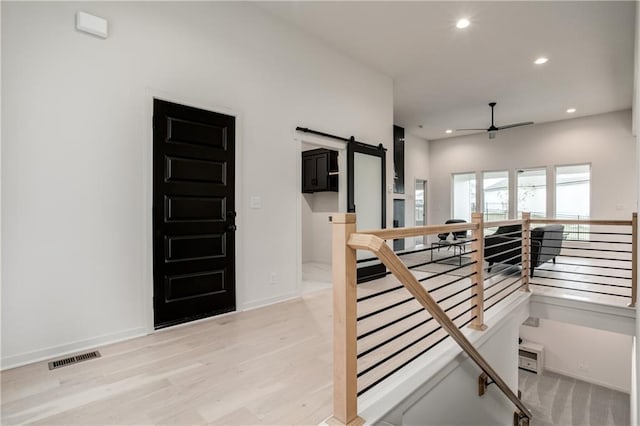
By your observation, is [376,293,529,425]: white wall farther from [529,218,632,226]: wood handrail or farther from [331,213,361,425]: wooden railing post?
[529,218,632,226]: wood handrail

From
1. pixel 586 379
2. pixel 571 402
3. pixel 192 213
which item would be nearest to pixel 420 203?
pixel 586 379

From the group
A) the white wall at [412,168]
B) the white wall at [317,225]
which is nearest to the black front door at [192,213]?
the white wall at [317,225]

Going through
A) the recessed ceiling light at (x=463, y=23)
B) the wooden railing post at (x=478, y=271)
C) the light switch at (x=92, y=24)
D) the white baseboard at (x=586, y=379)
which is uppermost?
the recessed ceiling light at (x=463, y=23)

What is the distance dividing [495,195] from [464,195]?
0.80 metres

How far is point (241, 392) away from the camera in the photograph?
188cm

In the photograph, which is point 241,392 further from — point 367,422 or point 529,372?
point 529,372

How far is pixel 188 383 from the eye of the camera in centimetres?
197

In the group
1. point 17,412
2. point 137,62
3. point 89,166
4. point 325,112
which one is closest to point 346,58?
point 325,112

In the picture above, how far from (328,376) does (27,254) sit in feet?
7.00

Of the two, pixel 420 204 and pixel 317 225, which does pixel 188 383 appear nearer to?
pixel 317 225

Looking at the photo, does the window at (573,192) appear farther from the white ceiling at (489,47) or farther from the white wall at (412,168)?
the white wall at (412,168)

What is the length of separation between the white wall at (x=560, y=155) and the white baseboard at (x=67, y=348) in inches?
344

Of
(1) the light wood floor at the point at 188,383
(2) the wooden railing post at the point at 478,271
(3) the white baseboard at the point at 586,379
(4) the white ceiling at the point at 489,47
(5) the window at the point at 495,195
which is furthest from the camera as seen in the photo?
(5) the window at the point at 495,195

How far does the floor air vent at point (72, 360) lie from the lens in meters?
2.20
